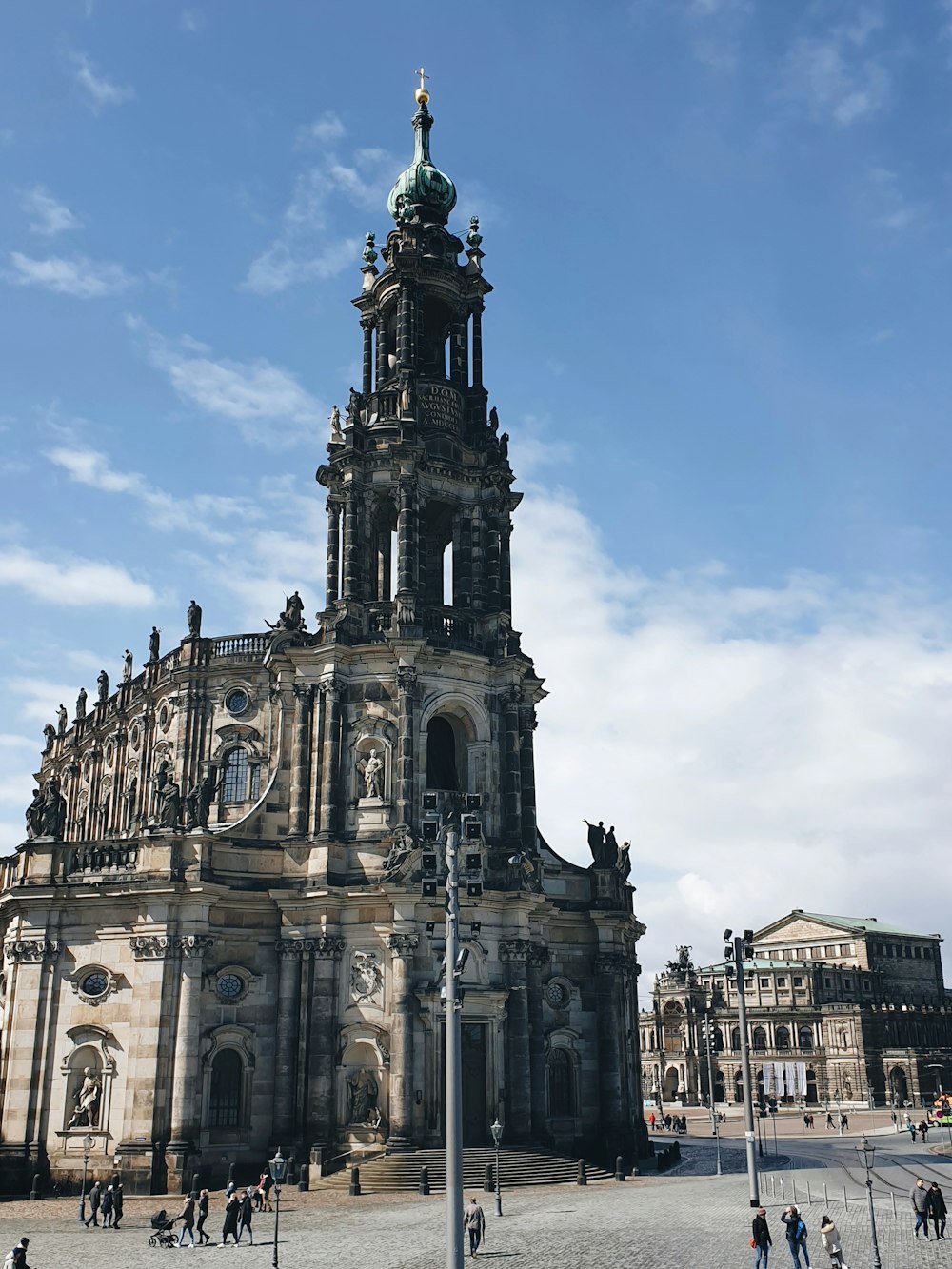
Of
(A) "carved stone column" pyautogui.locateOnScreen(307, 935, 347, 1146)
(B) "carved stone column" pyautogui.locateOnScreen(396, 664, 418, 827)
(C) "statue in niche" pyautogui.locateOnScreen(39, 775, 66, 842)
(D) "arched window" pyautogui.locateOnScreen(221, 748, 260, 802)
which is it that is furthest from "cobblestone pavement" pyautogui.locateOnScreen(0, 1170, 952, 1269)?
(D) "arched window" pyautogui.locateOnScreen(221, 748, 260, 802)

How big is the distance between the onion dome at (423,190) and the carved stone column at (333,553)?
57.8ft

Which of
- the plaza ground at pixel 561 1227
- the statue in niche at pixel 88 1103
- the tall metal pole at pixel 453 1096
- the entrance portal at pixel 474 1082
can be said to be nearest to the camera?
the tall metal pole at pixel 453 1096

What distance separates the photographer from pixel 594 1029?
55625mm

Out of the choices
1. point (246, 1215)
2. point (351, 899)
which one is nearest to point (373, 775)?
point (351, 899)

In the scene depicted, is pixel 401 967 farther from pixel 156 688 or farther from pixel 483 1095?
pixel 156 688

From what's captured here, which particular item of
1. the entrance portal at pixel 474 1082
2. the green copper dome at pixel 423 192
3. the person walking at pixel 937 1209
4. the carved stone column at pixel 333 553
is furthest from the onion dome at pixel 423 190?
the person walking at pixel 937 1209

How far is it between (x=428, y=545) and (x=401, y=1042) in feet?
81.9

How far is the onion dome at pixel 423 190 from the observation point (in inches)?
2591

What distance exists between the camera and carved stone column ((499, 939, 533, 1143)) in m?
48.8

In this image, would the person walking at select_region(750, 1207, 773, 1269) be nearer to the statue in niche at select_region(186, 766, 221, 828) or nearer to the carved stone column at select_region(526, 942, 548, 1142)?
the carved stone column at select_region(526, 942, 548, 1142)

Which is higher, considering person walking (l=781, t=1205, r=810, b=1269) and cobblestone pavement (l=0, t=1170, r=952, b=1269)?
person walking (l=781, t=1205, r=810, b=1269)

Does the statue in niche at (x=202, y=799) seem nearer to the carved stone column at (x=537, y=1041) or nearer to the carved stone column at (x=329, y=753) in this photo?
the carved stone column at (x=329, y=753)

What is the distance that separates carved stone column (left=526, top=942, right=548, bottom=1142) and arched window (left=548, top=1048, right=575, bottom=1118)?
1.82 metres

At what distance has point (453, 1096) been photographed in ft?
76.6
